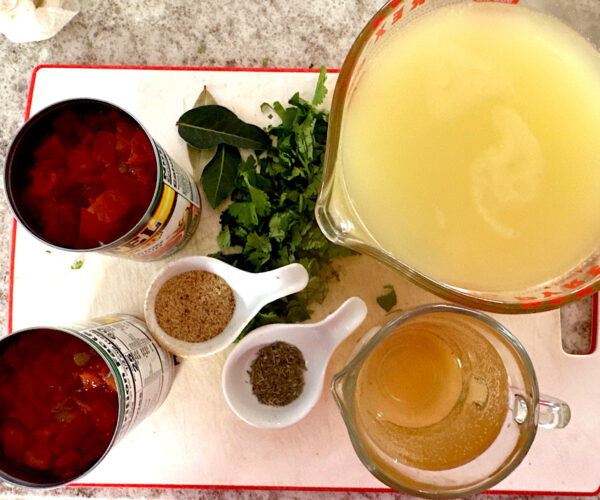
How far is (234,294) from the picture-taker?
0.84 metres

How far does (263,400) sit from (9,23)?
2.67 ft

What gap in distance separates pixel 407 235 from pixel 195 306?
1.24ft

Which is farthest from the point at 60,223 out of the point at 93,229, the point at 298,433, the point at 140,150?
the point at 298,433

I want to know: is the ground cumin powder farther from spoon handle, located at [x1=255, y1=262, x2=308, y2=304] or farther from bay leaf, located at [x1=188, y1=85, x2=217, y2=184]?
bay leaf, located at [x1=188, y1=85, x2=217, y2=184]

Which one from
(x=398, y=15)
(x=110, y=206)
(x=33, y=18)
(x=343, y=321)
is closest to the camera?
(x=398, y=15)

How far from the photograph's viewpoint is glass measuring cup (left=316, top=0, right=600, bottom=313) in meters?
0.60

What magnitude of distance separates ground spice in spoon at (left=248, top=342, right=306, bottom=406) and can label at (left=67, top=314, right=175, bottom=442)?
0.15 metres

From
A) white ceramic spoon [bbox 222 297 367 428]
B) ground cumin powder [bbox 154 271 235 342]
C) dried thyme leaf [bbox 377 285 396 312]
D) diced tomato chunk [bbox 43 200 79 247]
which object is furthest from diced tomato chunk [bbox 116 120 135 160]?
dried thyme leaf [bbox 377 285 396 312]

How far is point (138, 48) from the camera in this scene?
3.25 ft

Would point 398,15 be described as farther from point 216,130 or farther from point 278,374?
point 278,374

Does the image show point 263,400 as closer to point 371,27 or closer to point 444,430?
point 444,430

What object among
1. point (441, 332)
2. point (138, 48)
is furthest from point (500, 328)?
point (138, 48)

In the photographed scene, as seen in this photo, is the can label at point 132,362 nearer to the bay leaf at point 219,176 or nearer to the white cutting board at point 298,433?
the white cutting board at point 298,433

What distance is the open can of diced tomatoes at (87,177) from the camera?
70cm
